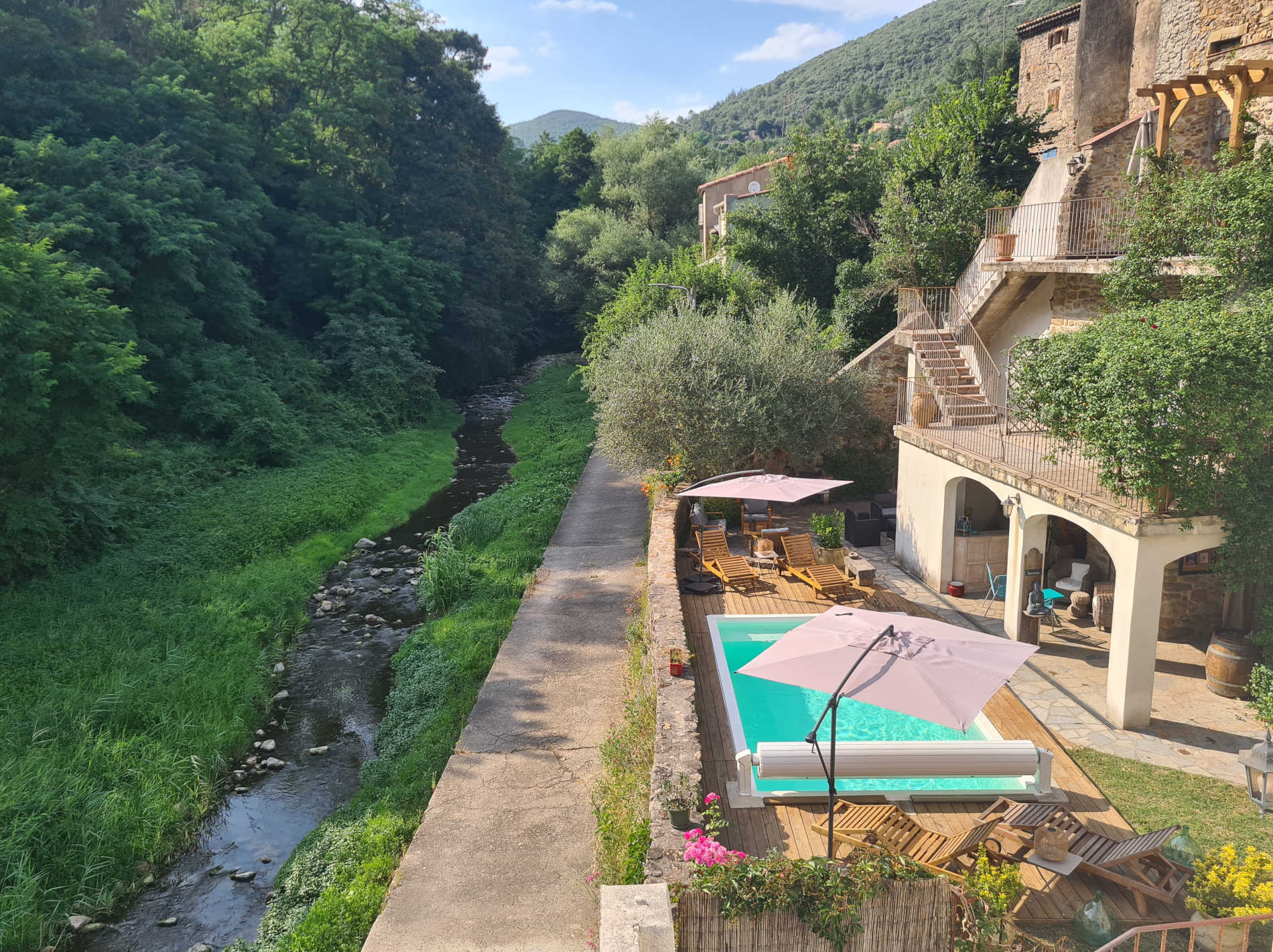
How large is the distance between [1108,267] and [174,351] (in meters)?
24.9

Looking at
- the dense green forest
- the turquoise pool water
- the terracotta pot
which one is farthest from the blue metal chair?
the dense green forest

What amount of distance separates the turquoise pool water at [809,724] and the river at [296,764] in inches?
212

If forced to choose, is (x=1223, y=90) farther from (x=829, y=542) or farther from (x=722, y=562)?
(x=722, y=562)

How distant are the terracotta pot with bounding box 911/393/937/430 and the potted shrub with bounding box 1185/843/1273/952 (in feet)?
33.6

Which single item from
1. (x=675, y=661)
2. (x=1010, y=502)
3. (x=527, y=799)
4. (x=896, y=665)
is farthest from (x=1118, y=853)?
(x=1010, y=502)

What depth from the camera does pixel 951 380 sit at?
1830cm

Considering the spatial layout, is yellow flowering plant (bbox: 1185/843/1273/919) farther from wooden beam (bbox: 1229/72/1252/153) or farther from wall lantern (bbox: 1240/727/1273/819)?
wooden beam (bbox: 1229/72/1252/153)

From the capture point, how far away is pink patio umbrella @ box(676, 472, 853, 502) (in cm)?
1516

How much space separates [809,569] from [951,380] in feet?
19.3

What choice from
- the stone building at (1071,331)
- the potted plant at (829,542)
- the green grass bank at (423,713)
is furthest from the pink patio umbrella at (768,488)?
the green grass bank at (423,713)

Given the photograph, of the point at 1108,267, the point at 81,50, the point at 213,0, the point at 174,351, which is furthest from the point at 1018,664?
the point at 213,0

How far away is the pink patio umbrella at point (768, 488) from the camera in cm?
1516

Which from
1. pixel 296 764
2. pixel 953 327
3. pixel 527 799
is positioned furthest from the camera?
pixel 953 327

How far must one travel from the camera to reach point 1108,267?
14930mm
